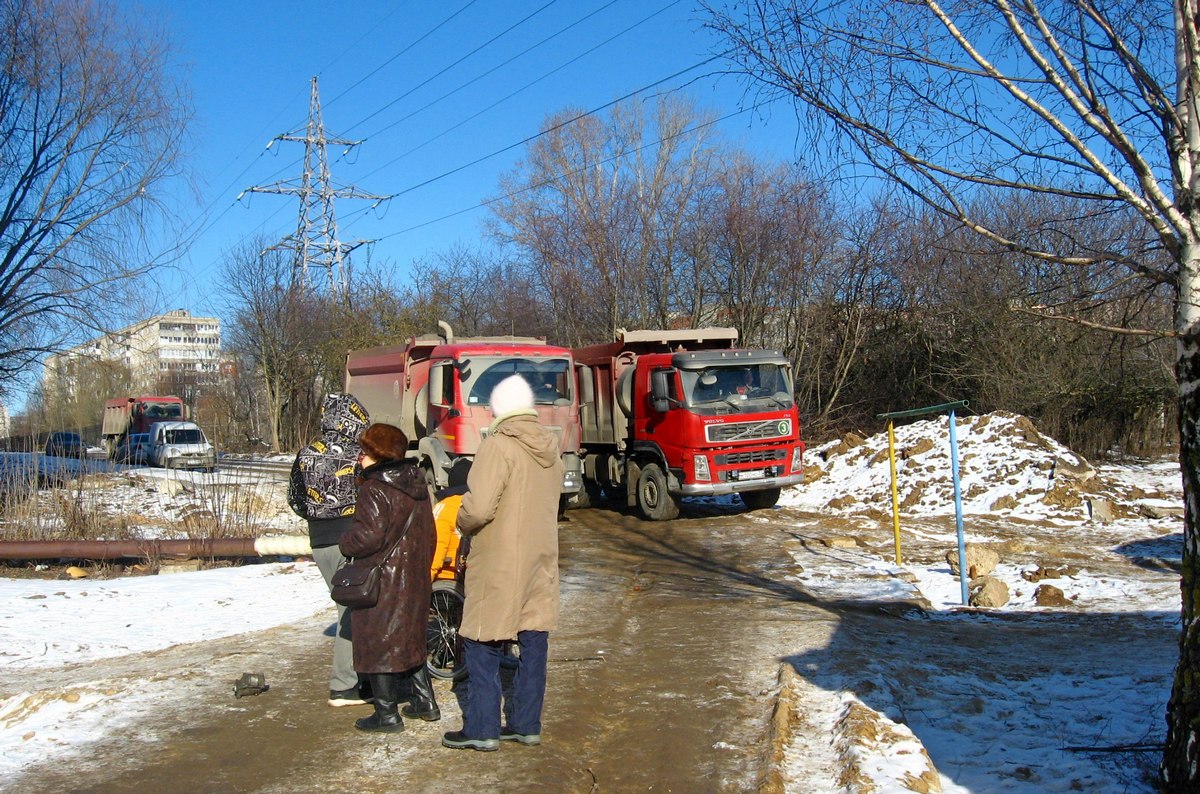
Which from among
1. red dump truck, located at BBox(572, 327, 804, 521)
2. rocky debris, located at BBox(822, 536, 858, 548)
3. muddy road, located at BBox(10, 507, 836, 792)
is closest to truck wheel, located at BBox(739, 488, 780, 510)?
red dump truck, located at BBox(572, 327, 804, 521)

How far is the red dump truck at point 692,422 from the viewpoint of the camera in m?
15.0

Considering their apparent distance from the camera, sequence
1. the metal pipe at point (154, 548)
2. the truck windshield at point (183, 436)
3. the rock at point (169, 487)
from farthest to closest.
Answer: the truck windshield at point (183, 436)
the rock at point (169, 487)
the metal pipe at point (154, 548)

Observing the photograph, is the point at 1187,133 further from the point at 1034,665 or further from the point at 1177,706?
the point at 1034,665

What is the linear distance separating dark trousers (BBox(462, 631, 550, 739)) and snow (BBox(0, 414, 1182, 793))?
1330mm

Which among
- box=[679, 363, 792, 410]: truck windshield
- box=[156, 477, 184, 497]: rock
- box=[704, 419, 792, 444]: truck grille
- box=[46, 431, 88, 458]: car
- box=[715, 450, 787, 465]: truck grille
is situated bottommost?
box=[156, 477, 184, 497]: rock

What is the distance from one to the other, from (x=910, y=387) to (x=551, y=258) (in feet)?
34.4

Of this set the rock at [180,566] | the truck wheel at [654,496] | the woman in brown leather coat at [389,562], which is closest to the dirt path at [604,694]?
the woman in brown leather coat at [389,562]

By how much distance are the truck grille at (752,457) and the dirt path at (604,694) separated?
4.55m

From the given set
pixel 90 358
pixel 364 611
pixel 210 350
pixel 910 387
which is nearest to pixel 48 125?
pixel 90 358

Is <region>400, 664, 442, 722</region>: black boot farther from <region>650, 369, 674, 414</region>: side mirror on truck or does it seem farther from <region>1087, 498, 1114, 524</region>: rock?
<region>1087, 498, 1114, 524</region>: rock

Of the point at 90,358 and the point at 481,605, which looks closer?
the point at 481,605

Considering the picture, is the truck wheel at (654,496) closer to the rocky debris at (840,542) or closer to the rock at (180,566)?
the rocky debris at (840,542)

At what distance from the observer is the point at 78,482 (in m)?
12.4

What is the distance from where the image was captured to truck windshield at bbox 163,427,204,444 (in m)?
33.7
